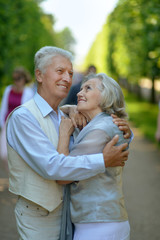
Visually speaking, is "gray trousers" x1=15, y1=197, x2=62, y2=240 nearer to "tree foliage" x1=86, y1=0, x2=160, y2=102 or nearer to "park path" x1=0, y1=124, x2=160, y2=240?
"park path" x1=0, y1=124, x2=160, y2=240

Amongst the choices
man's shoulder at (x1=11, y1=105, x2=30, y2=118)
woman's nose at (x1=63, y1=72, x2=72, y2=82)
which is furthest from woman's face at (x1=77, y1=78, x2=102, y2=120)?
man's shoulder at (x1=11, y1=105, x2=30, y2=118)

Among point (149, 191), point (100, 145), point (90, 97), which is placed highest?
point (90, 97)

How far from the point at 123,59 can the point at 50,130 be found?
72.7 feet

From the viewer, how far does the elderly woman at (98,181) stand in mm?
2172

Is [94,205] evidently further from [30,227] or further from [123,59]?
[123,59]

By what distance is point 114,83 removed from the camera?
2330 millimetres

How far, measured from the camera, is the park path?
183 inches

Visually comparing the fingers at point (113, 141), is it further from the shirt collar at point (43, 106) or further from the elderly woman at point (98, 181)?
the shirt collar at point (43, 106)

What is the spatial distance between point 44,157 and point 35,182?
209 millimetres

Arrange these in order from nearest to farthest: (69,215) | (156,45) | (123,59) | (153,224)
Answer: (69,215) < (153,224) < (156,45) < (123,59)

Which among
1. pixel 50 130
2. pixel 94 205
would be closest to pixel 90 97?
pixel 50 130

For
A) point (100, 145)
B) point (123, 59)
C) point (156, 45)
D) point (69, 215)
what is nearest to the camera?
point (100, 145)

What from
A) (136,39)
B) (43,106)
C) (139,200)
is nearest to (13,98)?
(139,200)

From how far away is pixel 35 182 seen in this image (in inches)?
85.8
